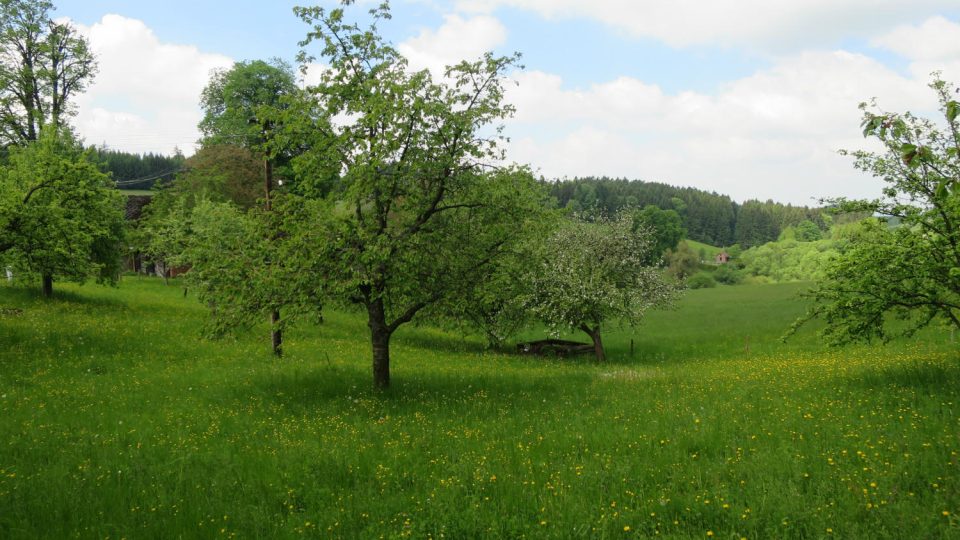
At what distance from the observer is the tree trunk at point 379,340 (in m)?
16.1

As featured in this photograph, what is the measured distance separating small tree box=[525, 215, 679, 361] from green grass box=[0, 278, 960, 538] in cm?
1084

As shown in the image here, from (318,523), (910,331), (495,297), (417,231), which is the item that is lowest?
(318,523)

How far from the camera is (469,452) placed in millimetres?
10922

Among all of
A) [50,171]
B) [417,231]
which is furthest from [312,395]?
[50,171]

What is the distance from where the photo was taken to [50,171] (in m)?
20.3

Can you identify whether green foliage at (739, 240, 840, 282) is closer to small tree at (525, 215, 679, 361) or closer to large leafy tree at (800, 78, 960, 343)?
small tree at (525, 215, 679, 361)

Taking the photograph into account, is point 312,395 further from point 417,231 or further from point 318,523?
point 318,523

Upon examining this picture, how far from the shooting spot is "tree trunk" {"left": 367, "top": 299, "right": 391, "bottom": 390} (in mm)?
16078

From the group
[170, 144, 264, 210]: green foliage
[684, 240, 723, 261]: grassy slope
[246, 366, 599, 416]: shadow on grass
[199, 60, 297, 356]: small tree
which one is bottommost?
[246, 366, 599, 416]: shadow on grass

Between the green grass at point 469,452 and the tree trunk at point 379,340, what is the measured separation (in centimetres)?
46

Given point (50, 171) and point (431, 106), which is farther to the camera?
point (50, 171)

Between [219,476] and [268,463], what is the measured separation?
86 centimetres

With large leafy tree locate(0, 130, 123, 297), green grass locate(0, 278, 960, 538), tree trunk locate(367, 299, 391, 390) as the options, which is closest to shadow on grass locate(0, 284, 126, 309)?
large leafy tree locate(0, 130, 123, 297)

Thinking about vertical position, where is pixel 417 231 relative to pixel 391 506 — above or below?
above
